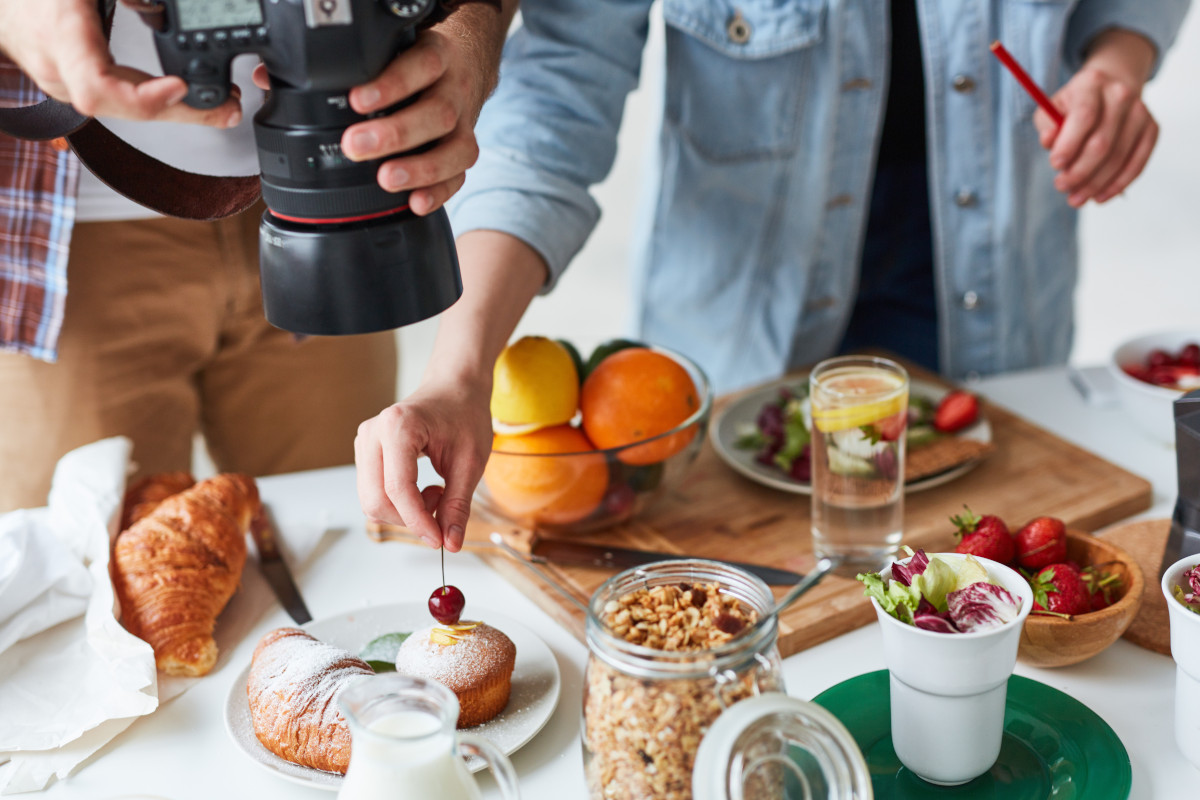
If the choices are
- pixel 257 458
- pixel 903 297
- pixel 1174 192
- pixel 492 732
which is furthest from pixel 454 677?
pixel 1174 192

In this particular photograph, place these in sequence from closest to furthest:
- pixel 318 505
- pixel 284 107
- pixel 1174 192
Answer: pixel 284 107 < pixel 318 505 < pixel 1174 192

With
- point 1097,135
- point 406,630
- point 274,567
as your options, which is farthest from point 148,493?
point 1097,135

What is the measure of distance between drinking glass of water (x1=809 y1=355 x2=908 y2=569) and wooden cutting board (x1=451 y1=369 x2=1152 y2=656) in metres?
0.05

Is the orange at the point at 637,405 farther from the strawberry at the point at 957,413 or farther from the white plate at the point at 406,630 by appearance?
the strawberry at the point at 957,413

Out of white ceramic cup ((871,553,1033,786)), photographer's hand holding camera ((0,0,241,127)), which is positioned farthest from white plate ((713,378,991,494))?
photographer's hand holding camera ((0,0,241,127))

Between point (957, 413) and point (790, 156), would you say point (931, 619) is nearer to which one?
point (957, 413)

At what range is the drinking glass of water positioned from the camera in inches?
41.5

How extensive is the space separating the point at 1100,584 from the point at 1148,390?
515 millimetres

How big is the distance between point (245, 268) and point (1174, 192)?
13.6ft

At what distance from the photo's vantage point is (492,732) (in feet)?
2.82

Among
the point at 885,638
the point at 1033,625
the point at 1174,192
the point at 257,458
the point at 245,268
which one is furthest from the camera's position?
the point at 1174,192

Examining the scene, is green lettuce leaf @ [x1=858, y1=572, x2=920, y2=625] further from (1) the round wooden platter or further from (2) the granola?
(1) the round wooden platter

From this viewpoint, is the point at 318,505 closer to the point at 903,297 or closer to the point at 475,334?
the point at 475,334

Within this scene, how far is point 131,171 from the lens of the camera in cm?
85
